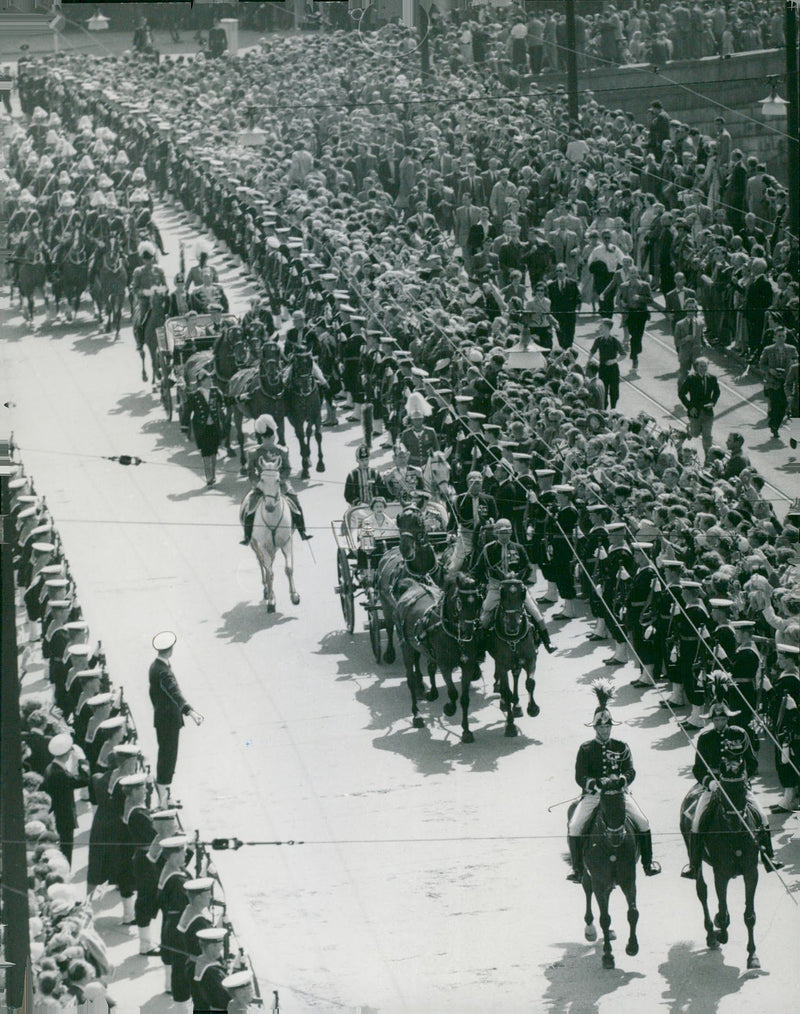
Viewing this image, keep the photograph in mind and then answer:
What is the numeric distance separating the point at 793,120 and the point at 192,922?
1588 centimetres

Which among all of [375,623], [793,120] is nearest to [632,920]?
[375,623]

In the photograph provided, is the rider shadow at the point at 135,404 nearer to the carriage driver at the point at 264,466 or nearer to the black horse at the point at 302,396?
→ the black horse at the point at 302,396

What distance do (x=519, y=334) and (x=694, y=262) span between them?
2.93 meters

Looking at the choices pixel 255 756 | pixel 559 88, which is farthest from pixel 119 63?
pixel 255 756

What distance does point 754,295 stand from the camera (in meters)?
28.6

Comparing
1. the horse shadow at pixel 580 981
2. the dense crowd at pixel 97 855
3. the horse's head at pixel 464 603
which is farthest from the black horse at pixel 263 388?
the horse shadow at pixel 580 981

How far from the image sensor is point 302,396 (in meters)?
27.4

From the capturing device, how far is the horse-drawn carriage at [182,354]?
2855 cm

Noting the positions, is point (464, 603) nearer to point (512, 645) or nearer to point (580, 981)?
point (512, 645)

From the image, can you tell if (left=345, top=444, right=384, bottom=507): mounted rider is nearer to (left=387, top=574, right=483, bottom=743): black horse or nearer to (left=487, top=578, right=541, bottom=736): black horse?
(left=387, top=574, right=483, bottom=743): black horse

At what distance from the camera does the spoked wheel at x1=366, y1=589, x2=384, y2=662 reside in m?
22.9

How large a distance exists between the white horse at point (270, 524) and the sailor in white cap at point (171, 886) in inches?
277

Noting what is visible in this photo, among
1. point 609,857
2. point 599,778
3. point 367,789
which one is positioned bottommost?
point 367,789

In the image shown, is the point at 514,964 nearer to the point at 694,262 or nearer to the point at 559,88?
the point at 694,262
